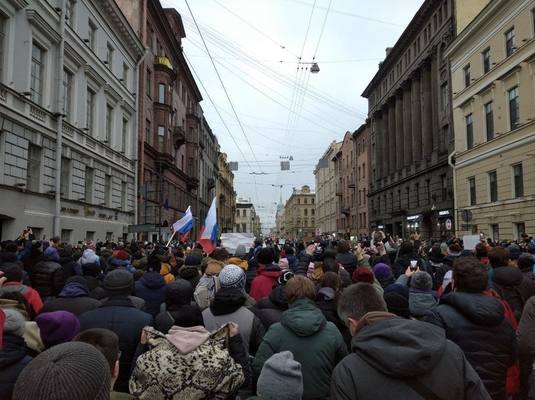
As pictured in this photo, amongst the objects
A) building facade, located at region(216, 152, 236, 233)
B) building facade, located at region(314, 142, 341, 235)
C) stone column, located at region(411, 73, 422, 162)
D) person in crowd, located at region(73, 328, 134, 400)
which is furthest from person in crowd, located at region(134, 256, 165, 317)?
building facade, located at region(314, 142, 341, 235)

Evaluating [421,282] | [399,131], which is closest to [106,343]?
[421,282]

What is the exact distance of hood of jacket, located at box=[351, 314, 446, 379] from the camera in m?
1.98

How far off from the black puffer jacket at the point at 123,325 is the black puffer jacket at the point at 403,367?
246cm

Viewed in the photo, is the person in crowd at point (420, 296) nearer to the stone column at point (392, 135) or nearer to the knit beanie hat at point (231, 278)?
the knit beanie hat at point (231, 278)

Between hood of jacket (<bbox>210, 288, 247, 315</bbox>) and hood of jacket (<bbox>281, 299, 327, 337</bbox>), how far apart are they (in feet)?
2.10

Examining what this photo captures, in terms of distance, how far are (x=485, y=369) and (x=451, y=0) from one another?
3608 cm

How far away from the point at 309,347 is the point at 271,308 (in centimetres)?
134

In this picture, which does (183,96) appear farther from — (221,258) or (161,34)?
(221,258)

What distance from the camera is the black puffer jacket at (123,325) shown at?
4.04m

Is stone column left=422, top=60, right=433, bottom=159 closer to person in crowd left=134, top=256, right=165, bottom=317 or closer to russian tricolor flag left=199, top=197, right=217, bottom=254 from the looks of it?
russian tricolor flag left=199, top=197, right=217, bottom=254

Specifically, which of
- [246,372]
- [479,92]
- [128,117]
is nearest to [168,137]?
[128,117]

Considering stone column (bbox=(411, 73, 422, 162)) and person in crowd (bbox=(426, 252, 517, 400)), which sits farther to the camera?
stone column (bbox=(411, 73, 422, 162))

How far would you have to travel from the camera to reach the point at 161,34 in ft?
126

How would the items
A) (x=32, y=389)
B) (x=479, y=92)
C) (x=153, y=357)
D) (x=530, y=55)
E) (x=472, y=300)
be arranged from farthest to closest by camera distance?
(x=479, y=92), (x=530, y=55), (x=472, y=300), (x=153, y=357), (x=32, y=389)
